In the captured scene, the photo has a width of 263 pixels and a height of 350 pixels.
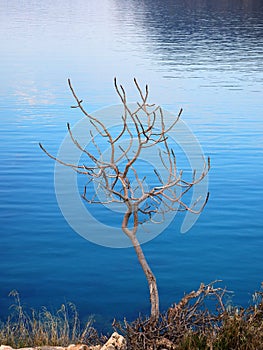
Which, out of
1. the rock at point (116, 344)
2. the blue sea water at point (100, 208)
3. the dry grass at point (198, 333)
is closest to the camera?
the dry grass at point (198, 333)

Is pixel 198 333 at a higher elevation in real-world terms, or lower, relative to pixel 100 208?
higher

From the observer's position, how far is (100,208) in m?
20.1

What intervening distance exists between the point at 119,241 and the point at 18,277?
2821 mm

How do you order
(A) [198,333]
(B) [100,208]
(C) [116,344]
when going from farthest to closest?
(B) [100,208] → (C) [116,344] → (A) [198,333]

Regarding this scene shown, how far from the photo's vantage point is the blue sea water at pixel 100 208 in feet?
50.7

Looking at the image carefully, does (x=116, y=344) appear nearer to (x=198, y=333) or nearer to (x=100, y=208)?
(x=198, y=333)

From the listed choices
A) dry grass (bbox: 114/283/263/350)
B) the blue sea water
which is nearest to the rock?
dry grass (bbox: 114/283/263/350)

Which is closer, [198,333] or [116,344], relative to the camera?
[198,333]

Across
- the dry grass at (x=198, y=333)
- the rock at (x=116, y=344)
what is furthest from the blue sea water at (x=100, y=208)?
the dry grass at (x=198, y=333)

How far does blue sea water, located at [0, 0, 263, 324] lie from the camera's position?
15461 millimetres

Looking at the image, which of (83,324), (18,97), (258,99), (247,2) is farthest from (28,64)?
(247,2)

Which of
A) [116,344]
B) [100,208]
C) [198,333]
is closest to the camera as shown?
[198,333]

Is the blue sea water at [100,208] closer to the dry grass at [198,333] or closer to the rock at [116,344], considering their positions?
the rock at [116,344]

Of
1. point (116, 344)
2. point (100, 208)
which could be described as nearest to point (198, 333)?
point (116, 344)
